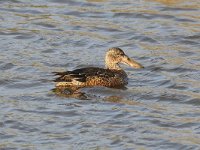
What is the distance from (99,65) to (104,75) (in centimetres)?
146

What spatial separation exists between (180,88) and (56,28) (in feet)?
15.1

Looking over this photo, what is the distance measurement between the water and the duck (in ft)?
0.69

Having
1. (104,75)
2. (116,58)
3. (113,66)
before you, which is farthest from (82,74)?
(113,66)

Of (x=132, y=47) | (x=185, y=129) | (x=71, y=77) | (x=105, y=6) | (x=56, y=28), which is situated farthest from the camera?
(x=105, y=6)

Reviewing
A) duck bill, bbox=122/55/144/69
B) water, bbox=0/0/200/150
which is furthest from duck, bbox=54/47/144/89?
water, bbox=0/0/200/150

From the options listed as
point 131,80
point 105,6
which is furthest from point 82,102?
point 105,6

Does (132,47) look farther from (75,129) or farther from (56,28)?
(75,129)

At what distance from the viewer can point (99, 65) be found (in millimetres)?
16688

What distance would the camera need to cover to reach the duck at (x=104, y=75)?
14812 millimetres

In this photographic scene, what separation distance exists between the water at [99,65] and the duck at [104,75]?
209 mm

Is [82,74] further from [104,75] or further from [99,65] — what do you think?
[99,65]

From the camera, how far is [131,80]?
15578 mm

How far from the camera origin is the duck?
1481 cm

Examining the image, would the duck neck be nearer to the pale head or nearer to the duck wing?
the pale head
